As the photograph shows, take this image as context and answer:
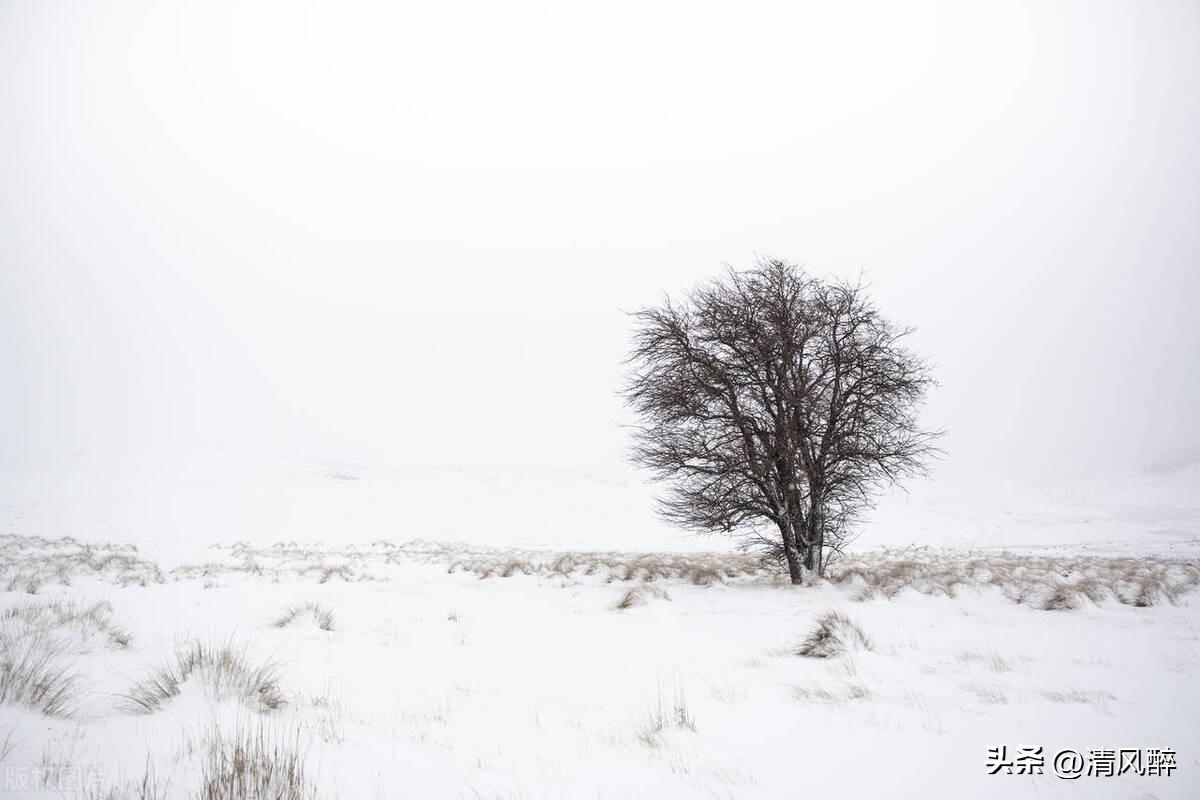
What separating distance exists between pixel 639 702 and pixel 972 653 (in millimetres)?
3548

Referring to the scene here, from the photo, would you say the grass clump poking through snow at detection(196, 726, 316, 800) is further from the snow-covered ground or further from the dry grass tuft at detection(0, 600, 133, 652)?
the dry grass tuft at detection(0, 600, 133, 652)

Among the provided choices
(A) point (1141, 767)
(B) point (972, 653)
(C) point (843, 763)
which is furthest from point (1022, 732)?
(B) point (972, 653)

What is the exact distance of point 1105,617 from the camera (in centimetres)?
685

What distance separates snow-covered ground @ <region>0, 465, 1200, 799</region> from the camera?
2543mm

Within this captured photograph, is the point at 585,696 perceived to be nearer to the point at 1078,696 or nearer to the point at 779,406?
the point at 1078,696

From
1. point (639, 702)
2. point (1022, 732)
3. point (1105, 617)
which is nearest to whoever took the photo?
point (1022, 732)

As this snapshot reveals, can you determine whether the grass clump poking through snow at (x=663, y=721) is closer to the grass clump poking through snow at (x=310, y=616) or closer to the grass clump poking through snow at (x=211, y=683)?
the grass clump poking through snow at (x=211, y=683)

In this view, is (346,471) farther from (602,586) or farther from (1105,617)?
(1105,617)

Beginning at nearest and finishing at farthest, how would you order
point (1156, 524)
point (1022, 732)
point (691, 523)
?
point (1022, 732)
point (691, 523)
point (1156, 524)

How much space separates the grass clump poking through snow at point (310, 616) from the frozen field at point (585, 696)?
0.14 ft

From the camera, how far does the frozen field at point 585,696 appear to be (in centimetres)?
250

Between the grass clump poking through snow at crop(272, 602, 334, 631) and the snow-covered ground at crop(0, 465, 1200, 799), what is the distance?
49 mm

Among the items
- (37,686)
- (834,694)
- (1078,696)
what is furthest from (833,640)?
(37,686)

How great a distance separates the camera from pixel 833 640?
16.7ft
